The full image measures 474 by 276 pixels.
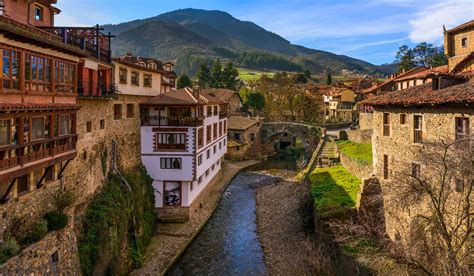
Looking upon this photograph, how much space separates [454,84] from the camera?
63.4 feet

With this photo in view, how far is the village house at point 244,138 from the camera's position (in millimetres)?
59250

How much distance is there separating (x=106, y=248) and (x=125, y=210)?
403 centimetres

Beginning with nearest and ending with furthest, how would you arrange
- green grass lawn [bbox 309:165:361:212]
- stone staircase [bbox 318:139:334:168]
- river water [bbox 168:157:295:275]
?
river water [bbox 168:157:295:275] < green grass lawn [bbox 309:165:361:212] < stone staircase [bbox 318:139:334:168]

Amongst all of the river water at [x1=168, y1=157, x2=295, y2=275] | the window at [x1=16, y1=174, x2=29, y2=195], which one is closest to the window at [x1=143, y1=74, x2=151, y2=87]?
the river water at [x1=168, y1=157, x2=295, y2=275]

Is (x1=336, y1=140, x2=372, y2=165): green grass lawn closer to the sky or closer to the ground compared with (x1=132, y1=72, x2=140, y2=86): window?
closer to the ground

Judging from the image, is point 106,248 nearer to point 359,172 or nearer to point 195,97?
point 195,97

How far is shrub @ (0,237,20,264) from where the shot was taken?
12.8m

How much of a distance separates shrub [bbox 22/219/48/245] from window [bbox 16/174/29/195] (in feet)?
4.87

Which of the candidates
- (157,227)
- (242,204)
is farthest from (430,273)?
(242,204)

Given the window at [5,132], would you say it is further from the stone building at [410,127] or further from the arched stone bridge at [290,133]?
the arched stone bridge at [290,133]

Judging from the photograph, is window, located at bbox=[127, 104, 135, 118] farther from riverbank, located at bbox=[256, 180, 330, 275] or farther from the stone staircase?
the stone staircase

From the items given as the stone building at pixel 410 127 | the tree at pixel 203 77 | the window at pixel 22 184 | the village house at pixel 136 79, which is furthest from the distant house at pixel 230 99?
the window at pixel 22 184

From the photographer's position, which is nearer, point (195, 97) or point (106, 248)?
point (106, 248)

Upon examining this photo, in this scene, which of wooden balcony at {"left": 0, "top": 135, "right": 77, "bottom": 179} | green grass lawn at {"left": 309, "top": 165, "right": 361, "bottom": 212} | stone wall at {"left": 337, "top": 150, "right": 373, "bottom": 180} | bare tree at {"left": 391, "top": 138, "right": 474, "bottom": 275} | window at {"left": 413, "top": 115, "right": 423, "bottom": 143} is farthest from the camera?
stone wall at {"left": 337, "top": 150, "right": 373, "bottom": 180}
